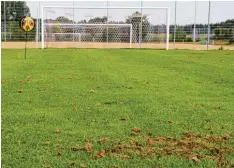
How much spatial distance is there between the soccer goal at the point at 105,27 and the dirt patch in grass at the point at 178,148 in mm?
24881

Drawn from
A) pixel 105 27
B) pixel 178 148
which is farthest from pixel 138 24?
pixel 178 148

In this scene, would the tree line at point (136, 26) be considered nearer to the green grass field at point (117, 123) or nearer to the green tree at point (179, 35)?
the green tree at point (179, 35)

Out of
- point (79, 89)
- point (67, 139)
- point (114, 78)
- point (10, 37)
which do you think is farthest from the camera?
point (10, 37)

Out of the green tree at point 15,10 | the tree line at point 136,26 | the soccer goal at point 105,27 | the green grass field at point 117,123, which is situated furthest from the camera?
the green tree at point 15,10

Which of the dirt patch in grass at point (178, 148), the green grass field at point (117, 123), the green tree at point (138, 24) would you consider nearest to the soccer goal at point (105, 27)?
the green tree at point (138, 24)

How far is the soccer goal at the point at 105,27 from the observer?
29.7 m

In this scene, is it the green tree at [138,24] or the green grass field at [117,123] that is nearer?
the green grass field at [117,123]

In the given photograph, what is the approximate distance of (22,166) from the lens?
3699 mm

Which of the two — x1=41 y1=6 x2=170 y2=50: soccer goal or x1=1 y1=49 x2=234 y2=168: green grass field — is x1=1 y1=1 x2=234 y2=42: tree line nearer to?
x1=41 y1=6 x2=170 y2=50: soccer goal

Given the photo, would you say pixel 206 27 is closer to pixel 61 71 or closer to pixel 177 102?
pixel 61 71

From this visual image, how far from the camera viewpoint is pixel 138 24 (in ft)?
102

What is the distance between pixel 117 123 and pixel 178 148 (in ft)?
3.96

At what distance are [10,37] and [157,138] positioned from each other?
2943 centimetres

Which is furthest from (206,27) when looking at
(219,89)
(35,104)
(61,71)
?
(35,104)
